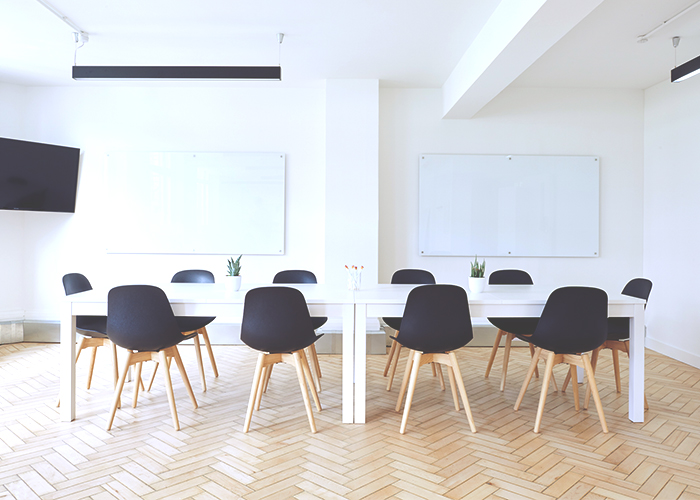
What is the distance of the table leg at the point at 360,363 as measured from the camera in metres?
2.98

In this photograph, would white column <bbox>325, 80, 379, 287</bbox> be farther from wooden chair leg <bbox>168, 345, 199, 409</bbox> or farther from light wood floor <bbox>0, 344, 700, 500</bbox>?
wooden chair leg <bbox>168, 345, 199, 409</bbox>

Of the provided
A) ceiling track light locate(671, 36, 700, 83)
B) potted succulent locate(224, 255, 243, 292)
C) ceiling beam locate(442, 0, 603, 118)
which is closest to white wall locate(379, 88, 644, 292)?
ceiling beam locate(442, 0, 603, 118)

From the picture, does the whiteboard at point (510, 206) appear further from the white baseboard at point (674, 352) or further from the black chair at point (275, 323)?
the black chair at point (275, 323)

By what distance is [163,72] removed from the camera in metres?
3.83

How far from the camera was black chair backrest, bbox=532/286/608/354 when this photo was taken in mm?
2850

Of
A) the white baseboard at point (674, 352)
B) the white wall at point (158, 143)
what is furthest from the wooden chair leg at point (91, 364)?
the white baseboard at point (674, 352)

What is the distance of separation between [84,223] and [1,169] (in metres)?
0.98

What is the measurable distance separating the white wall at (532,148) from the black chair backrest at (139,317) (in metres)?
3.01

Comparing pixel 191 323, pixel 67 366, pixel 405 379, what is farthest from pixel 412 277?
pixel 67 366

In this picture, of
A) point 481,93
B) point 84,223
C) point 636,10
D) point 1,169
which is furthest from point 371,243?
point 1,169

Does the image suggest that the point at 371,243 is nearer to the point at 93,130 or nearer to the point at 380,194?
the point at 380,194

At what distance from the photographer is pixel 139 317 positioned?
2803 millimetres

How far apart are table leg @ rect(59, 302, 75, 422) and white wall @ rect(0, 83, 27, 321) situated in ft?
10.0

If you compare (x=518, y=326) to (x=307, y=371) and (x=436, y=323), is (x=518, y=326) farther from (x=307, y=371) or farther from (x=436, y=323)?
(x=307, y=371)
